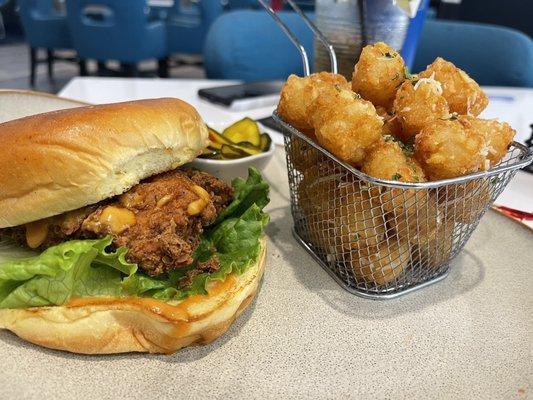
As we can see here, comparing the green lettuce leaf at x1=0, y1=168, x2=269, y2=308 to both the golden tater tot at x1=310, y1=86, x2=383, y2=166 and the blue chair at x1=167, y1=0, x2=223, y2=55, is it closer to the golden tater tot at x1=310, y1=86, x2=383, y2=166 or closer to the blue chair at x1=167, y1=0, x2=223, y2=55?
the golden tater tot at x1=310, y1=86, x2=383, y2=166

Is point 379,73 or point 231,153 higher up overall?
point 379,73

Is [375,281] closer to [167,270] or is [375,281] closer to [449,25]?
[167,270]

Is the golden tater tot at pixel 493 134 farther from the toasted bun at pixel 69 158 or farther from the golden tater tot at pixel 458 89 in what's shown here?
the toasted bun at pixel 69 158

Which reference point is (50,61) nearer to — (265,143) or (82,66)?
(82,66)

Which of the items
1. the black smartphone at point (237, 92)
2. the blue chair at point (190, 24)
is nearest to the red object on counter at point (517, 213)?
the black smartphone at point (237, 92)

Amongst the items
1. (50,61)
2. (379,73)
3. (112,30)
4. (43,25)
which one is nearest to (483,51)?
(379,73)

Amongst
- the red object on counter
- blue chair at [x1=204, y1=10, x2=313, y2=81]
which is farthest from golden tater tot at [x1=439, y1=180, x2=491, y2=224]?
blue chair at [x1=204, y1=10, x2=313, y2=81]
